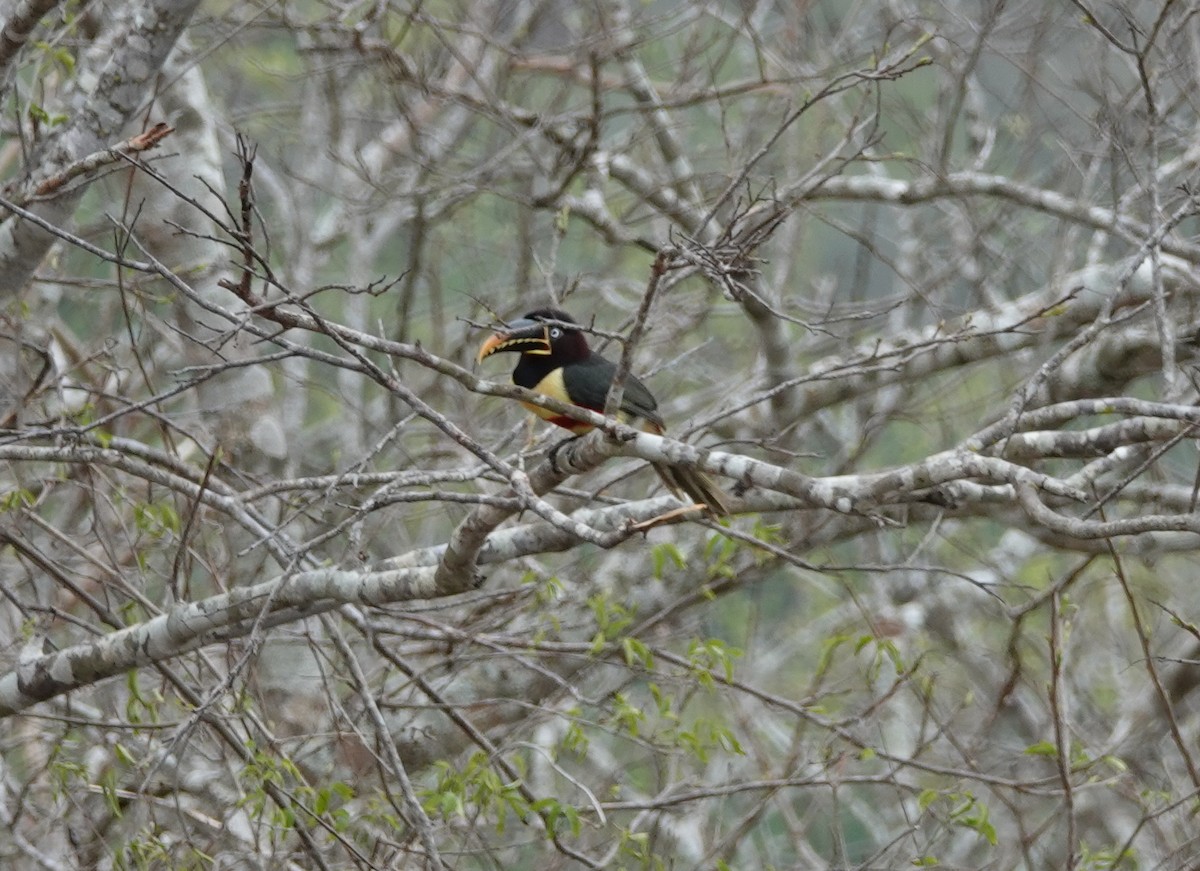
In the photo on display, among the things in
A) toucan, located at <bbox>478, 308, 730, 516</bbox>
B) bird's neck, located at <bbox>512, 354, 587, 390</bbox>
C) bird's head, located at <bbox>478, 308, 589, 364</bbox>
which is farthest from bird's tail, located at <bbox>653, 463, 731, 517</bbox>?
bird's neck, located at <bbox>512, 354, 587, 390</bbox>

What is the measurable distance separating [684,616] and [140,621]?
3253 mm

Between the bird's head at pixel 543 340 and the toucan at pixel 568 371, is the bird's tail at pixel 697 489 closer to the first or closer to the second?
the toucan at pixel 568 371

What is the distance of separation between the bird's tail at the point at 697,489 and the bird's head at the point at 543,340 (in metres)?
0.56

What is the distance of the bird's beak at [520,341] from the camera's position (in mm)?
4586

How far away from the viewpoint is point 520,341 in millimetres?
5004

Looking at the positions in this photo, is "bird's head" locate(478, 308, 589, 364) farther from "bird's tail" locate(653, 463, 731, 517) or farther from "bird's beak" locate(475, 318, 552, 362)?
"bird's tail" locate(653, 463, 731, 517)

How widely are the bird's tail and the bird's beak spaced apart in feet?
1.90

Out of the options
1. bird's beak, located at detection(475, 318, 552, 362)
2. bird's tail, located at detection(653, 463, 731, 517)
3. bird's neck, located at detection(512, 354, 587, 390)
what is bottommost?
bird's tail, located at detection(653, 463, 731, 517)

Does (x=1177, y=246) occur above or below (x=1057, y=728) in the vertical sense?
above

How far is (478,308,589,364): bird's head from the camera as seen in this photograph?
4695 millimetres

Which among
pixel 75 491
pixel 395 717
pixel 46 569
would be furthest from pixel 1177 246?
pixel 75 491

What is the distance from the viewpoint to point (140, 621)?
14.6 ft

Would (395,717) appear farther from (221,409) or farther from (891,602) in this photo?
(891,602)

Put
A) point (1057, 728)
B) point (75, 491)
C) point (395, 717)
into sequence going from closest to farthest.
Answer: point (1057, 728), point (395, 717), point (75, 491)
